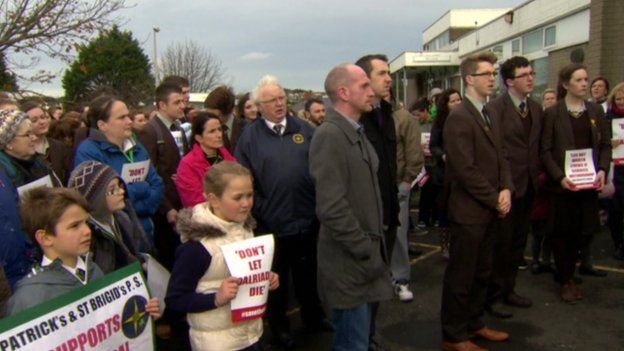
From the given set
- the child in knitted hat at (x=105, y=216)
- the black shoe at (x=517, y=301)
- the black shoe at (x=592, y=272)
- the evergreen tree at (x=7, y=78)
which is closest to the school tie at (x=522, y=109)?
the black shoe at (x=517, y=301)

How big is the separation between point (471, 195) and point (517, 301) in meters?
1.80

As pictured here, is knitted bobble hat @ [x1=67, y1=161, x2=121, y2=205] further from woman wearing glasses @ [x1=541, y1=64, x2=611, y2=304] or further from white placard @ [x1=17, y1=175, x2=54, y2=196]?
woman wearing glasses @ [x1=541, y1=64, x2=611, y2=304]

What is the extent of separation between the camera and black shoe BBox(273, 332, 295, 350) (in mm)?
4812

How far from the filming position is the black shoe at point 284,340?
189 inches

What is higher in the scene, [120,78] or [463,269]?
[120,78]

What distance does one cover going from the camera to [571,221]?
18.5ft

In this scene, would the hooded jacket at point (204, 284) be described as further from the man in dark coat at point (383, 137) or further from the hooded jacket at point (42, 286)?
the man in dark coat at point (383, 137)

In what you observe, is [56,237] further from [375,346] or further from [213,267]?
[375,346]

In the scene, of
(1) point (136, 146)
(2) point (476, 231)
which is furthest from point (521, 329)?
(1) point (136, 146)

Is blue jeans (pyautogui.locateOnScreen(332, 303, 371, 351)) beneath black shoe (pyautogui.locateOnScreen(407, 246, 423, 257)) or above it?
above

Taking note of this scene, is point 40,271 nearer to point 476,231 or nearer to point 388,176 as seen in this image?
point 388,176

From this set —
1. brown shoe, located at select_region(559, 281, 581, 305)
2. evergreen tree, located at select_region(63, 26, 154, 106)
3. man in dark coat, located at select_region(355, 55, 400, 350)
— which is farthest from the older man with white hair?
evergreen tree, located at select_region(63, 26, 154, 106)

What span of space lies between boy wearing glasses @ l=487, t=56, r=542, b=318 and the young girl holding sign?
2817 millimetres

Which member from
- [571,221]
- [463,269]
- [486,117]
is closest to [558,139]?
[571,221]
